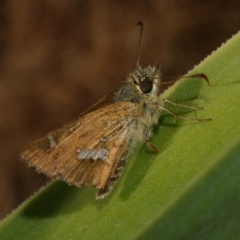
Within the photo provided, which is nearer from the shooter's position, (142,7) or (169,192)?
(169,192)

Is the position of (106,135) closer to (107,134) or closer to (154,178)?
(107,134)

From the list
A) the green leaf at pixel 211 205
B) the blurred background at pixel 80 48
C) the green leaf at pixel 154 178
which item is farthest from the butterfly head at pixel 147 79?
the blurred background at pixel 80 48

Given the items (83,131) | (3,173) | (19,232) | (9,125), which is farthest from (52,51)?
(19,232)

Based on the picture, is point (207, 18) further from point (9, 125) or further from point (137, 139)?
point (137, 139)

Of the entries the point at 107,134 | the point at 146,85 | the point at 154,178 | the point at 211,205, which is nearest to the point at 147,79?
the point at 146,85

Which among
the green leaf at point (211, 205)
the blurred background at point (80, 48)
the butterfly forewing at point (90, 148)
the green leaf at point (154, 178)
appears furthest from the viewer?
the blurred background at point (80, 48)

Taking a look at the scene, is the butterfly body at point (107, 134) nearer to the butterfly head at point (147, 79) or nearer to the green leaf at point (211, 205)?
the butterfly head at point (147, 79)
